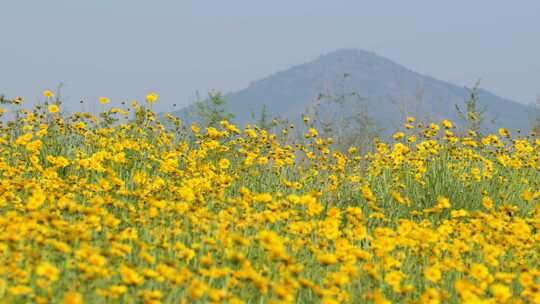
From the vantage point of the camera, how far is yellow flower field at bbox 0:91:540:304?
3.67 metres

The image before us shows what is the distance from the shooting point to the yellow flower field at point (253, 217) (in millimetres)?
3672

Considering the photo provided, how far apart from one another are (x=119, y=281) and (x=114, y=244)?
31cm

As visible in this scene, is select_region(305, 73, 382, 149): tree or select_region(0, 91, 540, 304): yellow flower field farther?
select_region(305, 73, 382, 149): tree

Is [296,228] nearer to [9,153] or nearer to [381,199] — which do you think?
[381,199]

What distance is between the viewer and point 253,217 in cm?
509

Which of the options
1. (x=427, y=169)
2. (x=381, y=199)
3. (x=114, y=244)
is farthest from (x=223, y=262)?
(x=427, y=169)

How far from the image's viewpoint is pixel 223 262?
4520 millimetres

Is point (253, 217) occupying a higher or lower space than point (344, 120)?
lower

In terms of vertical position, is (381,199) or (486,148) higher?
(486,148)

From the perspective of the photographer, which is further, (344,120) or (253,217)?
(344,120)

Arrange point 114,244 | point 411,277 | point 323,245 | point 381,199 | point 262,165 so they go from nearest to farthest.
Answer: point 114,244, point 323,245, point 411,277, point 381,199, point 262,165


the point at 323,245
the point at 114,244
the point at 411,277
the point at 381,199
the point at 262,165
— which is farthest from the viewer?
the point at 262,165

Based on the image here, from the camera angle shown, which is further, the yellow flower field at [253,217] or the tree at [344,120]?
the tree at [344,120]

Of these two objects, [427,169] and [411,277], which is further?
[427,169]
